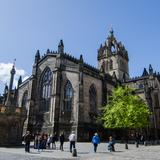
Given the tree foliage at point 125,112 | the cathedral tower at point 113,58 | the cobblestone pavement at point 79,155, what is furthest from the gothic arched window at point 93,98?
the cathedral tower at point 113,58

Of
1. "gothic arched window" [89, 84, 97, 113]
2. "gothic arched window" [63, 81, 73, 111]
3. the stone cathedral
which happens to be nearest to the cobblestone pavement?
the stone cathedral

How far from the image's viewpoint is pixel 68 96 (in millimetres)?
39156

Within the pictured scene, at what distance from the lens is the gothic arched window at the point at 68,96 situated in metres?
38.6

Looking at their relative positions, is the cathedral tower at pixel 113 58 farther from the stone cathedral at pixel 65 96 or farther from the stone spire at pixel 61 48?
the stone spire at pixel 61 48

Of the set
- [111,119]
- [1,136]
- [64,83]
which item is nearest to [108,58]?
[64,83]

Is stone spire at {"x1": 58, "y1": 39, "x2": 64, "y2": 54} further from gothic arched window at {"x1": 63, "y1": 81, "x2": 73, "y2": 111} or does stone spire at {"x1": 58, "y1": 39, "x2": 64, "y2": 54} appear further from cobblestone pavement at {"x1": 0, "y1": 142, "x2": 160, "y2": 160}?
cobblestone pavement at {"x1": 0, "y1": 142, "x2": 160, "y2": 160}

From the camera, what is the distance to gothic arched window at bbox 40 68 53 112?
1676 inches

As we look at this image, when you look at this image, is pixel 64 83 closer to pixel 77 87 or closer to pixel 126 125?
pixel 77 87

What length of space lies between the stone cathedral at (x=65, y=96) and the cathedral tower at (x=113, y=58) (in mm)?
17599

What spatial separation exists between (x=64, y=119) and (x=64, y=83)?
250 inches

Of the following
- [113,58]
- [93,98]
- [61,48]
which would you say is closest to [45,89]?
[61,48]

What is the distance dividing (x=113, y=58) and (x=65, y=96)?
35.2m

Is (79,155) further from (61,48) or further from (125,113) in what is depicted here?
(61,48)

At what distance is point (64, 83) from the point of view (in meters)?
40.2
